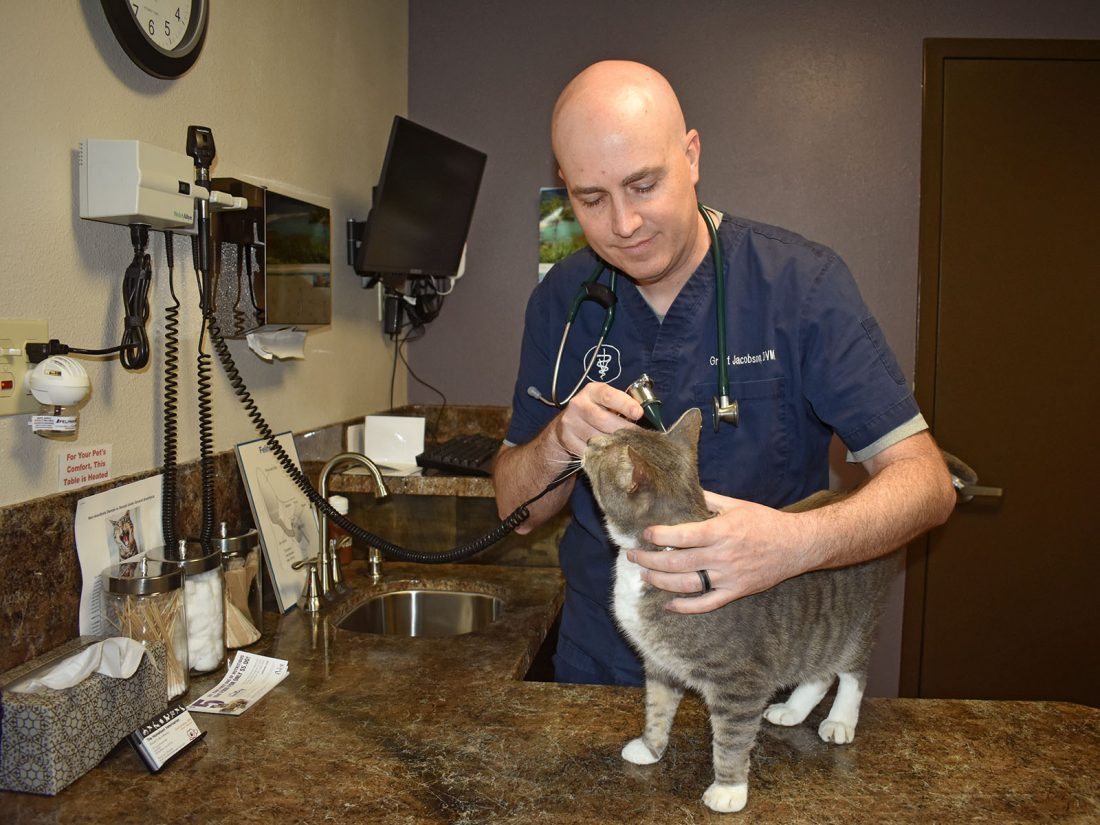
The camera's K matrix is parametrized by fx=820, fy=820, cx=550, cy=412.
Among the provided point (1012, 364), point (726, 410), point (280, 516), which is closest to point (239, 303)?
point (280, 516)

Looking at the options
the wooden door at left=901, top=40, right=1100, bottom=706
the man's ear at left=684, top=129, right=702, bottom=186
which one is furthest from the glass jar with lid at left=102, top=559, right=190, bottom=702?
the wooden door at left=901, top=40, right=1100, bottom=706

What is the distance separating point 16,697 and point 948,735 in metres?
1.26

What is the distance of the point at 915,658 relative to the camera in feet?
10.0

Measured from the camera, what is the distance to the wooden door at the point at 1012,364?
9.48ft

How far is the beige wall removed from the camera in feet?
4.03

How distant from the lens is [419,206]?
247 centimetres

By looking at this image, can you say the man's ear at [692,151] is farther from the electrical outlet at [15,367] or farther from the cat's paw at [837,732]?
the electrical outlet at [15,367]

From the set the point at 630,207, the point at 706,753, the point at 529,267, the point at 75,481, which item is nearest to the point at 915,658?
the point at 529,267

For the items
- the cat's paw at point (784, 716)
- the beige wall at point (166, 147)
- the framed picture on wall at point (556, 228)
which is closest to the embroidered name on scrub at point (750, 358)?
the cat's paw at point (784, 716)

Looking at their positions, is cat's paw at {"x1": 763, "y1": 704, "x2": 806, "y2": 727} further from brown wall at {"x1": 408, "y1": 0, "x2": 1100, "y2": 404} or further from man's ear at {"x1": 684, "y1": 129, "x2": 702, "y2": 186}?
brown wall at {"x1": 408, "y1": 0, "x2": 1100, "y2": 404}

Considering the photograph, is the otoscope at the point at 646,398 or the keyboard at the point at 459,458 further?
the keyboard at the point at 459,458

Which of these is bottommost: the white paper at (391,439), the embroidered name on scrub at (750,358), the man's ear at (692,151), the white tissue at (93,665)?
the white tissue at (93,665)

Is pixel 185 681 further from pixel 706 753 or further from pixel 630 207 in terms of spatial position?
pixel 630 207

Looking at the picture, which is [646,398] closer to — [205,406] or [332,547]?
[205,406]
